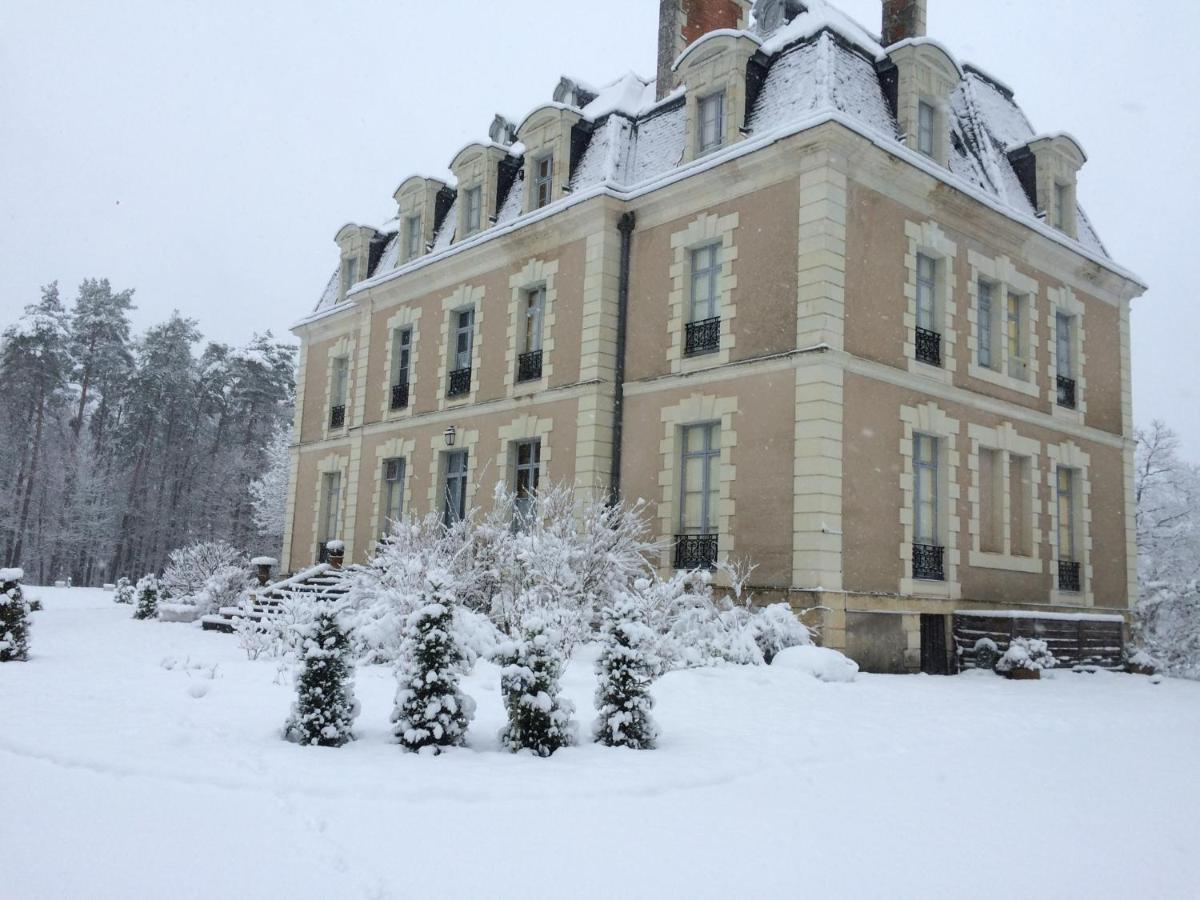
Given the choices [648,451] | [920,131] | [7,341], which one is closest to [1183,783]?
[648,451]

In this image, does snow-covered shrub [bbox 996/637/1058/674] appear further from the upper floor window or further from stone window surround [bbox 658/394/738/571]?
the upper floor window

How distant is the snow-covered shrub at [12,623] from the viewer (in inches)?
431

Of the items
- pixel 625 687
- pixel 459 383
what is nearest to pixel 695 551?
pixel 459 383

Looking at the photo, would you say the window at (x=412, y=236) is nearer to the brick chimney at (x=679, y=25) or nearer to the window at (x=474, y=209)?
the window at (x=474, y=209)

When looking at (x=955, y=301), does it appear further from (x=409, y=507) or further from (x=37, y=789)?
(x=37, y=789)

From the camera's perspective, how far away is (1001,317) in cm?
1581

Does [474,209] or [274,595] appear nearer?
[274,595]

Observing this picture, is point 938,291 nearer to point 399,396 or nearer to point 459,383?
point 459,383

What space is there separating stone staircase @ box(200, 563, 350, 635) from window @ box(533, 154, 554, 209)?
753cm

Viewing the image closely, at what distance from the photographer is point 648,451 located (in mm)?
15086

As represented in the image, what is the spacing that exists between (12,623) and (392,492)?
948 centimetres

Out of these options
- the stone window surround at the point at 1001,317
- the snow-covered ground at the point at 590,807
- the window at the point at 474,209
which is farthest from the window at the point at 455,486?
the snow-covered ground at the point at 590,807

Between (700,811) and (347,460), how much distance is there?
1786 centimetres

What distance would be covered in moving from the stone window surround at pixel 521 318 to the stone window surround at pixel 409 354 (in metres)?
3.05
